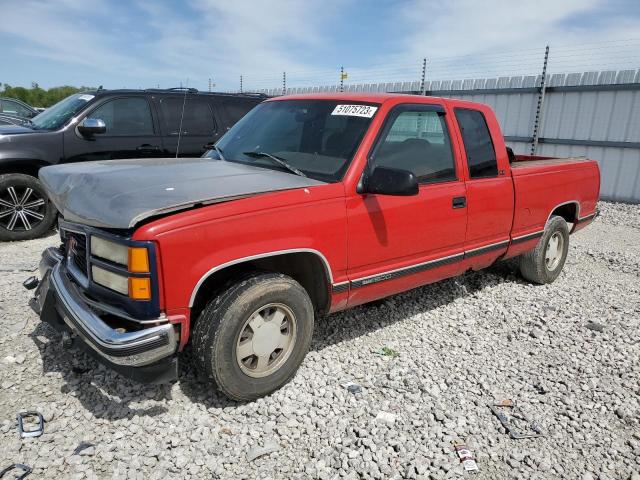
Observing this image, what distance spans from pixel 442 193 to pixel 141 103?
4751 mm

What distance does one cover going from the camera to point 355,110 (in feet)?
11.3

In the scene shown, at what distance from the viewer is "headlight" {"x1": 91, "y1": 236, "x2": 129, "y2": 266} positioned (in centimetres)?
241

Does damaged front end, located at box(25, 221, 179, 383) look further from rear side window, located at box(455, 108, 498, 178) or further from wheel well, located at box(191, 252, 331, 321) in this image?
rear side window, located at box(455, 108, 498, 178)

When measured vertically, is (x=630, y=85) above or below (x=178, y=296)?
above

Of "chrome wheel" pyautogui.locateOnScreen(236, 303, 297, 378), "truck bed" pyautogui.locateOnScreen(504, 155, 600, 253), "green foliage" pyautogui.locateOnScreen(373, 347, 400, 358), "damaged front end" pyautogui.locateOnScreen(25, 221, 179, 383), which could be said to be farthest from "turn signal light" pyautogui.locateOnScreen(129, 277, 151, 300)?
"truck bed" pyautogui.locateOnScreen(504, 155, 600, 253)

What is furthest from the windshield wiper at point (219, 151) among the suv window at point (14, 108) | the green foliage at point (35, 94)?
the green foliage at point (35, 94)

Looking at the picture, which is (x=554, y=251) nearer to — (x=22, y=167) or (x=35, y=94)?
(x=22, y=167)

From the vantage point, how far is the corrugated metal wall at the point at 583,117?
948cm

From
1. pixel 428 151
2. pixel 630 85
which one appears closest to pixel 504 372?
pixel 428 151

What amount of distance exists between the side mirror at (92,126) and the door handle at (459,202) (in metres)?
4.43

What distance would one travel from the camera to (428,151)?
3.70 metres

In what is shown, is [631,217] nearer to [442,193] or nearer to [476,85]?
[476,85]

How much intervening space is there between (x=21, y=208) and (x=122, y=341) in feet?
15.0

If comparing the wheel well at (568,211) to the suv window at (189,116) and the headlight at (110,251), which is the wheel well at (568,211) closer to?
the headlight at (110,251)
